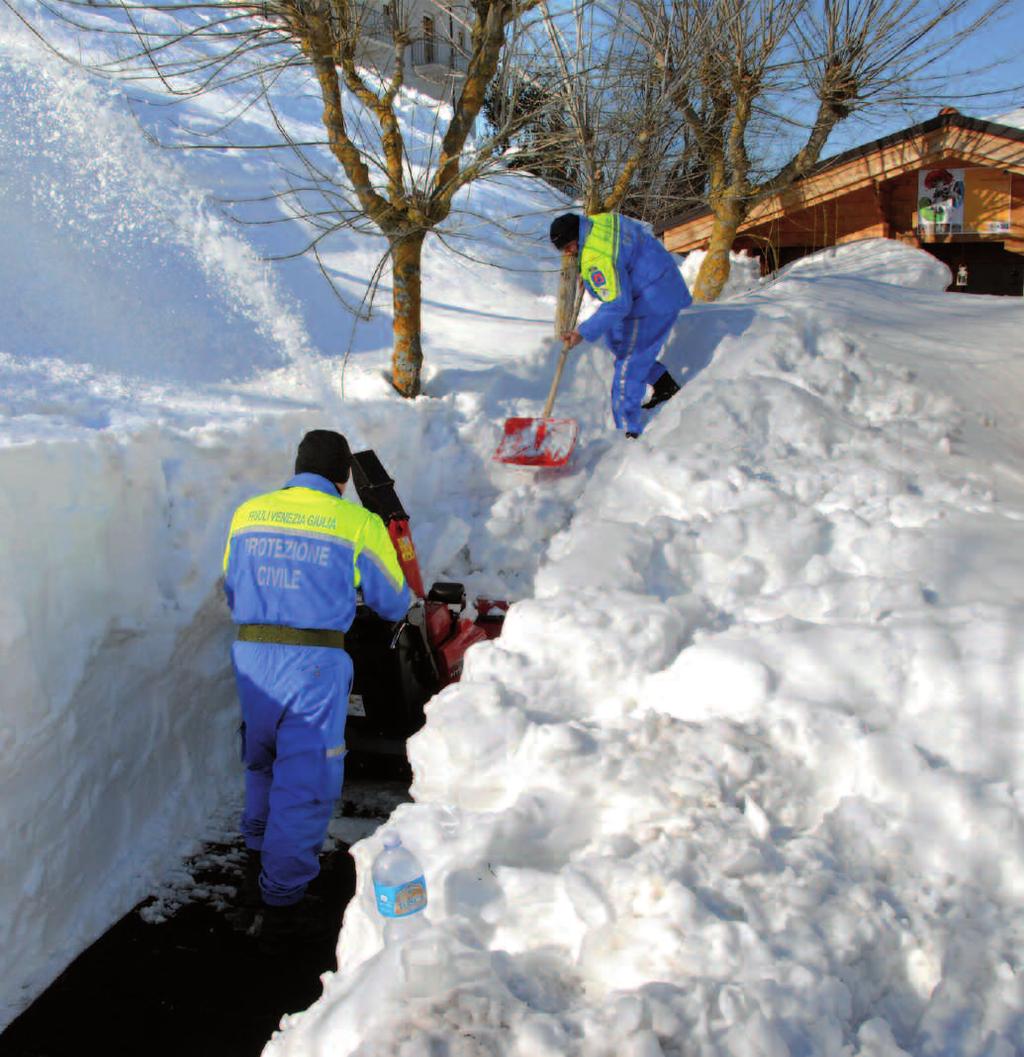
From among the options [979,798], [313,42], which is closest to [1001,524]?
[979,798]

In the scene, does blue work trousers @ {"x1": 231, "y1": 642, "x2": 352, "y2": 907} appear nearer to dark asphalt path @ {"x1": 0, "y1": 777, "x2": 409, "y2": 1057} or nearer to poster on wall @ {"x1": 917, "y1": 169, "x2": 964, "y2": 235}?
dark asphalt path @ {"x1": 0, "y1": 777, "x2": 409, "y2": 1057}

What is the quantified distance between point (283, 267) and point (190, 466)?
4.72 metres

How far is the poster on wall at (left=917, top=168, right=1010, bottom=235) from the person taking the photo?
9504mm

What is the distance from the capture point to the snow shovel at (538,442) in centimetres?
555

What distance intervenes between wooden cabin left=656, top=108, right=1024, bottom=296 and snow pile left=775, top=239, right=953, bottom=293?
38 cm

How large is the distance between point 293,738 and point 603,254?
3.79 m

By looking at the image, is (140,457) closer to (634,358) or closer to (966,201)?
(634,358)

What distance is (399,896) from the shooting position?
2.05 metres

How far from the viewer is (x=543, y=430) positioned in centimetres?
570

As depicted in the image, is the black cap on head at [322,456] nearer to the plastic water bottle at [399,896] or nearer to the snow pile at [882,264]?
the plastic water bottle at [399,896]

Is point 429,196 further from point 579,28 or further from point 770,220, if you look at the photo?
point 770,220

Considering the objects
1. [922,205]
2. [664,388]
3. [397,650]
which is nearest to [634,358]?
[664,388]

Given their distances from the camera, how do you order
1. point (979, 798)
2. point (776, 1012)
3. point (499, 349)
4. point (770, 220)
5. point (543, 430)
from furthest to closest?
point (770, 220) → point (499, 349) → point (543, 430) → point (979, 798) → point (776, 1012)

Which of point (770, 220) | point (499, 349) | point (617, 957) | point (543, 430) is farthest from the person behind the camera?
point (770, 220)
